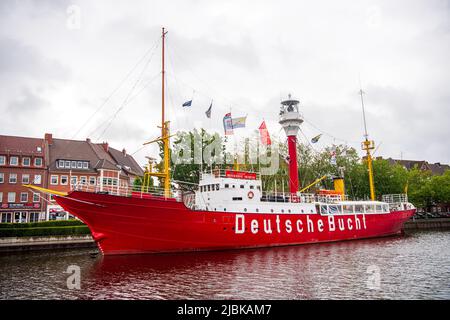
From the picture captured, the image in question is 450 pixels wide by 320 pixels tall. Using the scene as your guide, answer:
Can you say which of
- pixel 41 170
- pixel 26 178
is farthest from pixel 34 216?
pixel 41 170

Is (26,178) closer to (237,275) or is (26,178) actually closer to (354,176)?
(237,275)

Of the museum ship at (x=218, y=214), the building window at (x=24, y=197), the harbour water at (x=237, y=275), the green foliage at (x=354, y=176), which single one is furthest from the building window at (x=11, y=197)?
the green foliage at (x=354, y=176)

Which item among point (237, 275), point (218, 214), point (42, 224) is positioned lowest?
point (237, 275)

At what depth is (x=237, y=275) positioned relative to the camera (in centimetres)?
1620

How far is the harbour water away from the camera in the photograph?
13.2 meters

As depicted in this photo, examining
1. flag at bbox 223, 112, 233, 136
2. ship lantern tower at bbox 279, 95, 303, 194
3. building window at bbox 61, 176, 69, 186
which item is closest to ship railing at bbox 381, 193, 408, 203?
ship lantern tower at bbox 279, 95, 303, 194

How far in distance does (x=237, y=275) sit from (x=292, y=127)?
18.9m

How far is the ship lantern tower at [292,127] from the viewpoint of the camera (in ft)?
99.8

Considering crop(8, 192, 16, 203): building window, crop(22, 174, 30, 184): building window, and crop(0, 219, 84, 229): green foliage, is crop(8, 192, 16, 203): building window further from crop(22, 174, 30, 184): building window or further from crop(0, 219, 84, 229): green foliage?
crop(0, 219, 84, 229): green foliage

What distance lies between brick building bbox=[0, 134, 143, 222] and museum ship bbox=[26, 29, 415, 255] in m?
16.6

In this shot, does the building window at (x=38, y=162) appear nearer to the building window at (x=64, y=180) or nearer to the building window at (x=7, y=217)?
the building window at (x=64, y=180)

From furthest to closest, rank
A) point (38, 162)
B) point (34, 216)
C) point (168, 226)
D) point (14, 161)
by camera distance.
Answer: point (38, 162) < point (14, 161) < point (34, 216) < point (168, 226)

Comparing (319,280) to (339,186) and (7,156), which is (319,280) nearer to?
(339,186)

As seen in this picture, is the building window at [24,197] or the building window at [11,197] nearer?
the building window at [11,197]
